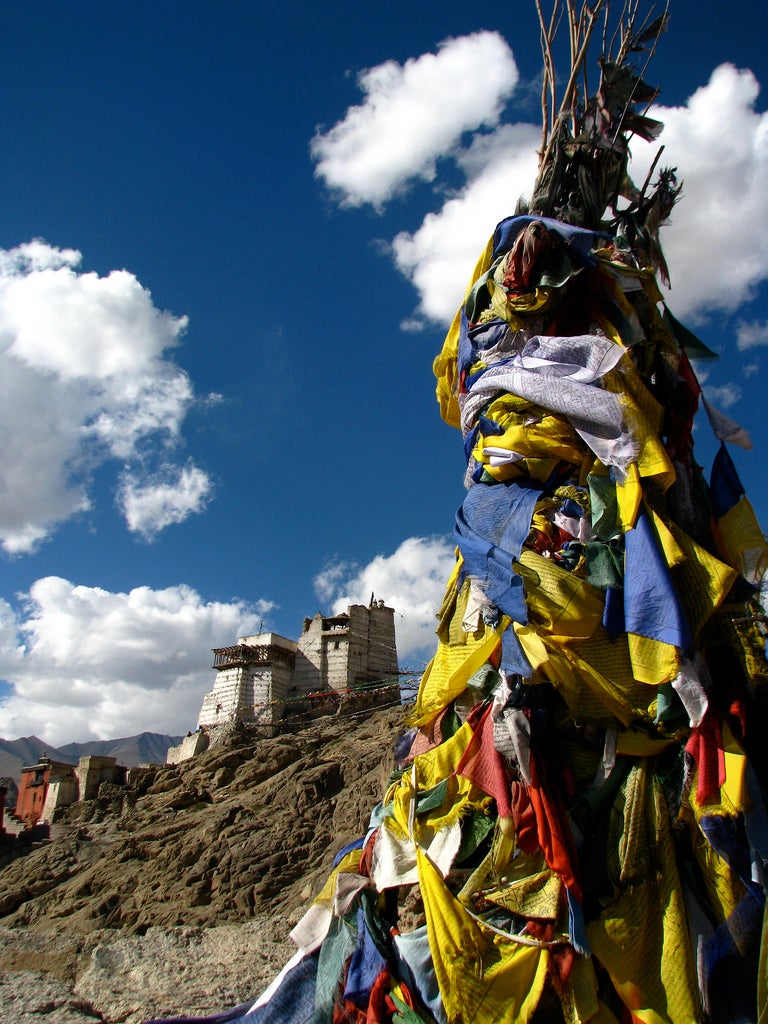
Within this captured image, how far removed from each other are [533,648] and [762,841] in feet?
4.98

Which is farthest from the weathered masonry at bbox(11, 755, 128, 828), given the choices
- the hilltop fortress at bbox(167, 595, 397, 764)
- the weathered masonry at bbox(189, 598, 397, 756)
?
the weathered masonry at bbox(189, 598, 397, 756)

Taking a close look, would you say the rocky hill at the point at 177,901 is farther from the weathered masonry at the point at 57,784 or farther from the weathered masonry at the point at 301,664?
the weathered masonry at the point at 301,664

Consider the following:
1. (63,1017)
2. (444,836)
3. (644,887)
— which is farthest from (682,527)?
(63,1017)

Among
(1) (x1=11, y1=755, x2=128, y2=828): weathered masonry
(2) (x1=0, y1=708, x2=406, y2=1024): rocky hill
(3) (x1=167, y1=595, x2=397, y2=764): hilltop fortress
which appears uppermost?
(3) (x1=167, y1=595, x2=397, y2=764): hilltop fortress

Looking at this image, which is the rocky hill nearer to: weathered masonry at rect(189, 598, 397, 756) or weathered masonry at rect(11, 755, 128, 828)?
weathered masonry at rect(11, 755, 128, 828)

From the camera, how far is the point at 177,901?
30.0ft

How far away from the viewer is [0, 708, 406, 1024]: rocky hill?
6.36 metres

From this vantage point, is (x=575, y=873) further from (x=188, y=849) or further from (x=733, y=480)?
(x=188, y=849)

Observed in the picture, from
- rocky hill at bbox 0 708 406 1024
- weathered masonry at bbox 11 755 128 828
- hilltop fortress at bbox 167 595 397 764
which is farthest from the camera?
hilltop fortress at bbox 167 595 397 764

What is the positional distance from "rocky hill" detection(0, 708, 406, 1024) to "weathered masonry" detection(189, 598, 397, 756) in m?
21.7

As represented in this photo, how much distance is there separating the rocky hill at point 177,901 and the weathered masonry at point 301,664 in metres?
21.7

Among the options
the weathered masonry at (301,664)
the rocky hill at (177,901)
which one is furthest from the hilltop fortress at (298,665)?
the rocky hill at (177,901)

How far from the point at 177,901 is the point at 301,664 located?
3130cm

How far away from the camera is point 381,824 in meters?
4.82
